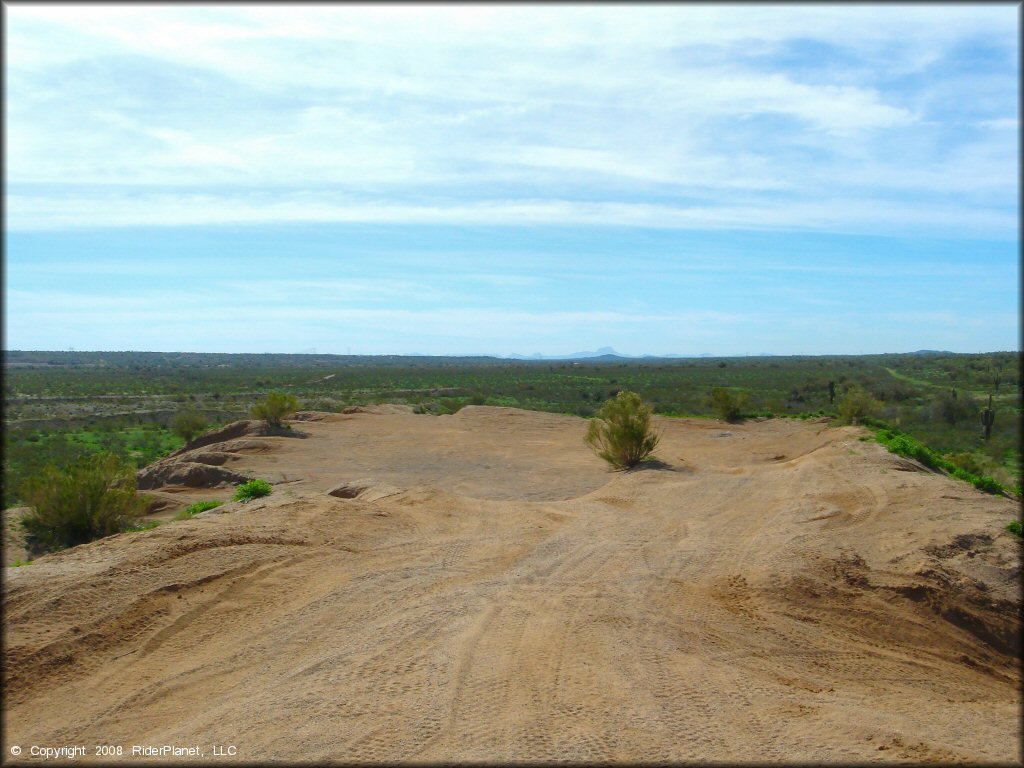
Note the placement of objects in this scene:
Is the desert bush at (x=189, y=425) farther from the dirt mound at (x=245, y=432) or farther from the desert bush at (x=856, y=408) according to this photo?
the desert bush at (x=856, y=408)

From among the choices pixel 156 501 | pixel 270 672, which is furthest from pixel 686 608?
pixel 156 501

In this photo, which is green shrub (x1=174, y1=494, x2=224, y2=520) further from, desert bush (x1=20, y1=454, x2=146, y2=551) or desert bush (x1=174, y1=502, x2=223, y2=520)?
desert bush (x1=20, y1=454, x2=146, y2=551)

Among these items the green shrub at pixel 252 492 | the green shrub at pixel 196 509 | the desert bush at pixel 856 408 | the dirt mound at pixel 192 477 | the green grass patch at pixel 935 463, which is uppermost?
the desert bush at pixel 856 408

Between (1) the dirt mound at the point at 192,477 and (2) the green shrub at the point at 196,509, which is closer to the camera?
(2) the green shrub at the point at 196,509

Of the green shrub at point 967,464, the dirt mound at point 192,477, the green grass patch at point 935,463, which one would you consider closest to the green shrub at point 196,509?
the dirt mound at point 192,477

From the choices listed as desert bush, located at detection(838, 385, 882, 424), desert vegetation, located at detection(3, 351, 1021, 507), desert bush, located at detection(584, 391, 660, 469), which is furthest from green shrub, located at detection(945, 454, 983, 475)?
desert bush, located at detection(584, 391, 660, 469)

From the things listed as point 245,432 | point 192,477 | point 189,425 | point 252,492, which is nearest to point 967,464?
point 252,492

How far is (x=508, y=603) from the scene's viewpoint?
31.6 ft

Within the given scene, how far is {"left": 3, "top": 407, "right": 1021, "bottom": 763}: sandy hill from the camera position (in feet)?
21.1

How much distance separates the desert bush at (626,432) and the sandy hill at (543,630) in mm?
5570

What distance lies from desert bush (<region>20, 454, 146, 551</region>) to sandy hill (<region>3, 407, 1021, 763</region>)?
2.58 metres

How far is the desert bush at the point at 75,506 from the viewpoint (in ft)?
48.2

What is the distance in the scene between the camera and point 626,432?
22250 millimetres

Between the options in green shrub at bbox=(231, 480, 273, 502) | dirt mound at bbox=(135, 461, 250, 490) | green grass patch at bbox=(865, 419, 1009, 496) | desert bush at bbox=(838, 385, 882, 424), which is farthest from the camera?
desert bush at bbox=(838, 385, 882, 424)
